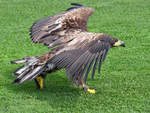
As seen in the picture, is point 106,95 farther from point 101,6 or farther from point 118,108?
point 101,6

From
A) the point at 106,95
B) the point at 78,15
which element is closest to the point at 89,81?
the point at 106,95

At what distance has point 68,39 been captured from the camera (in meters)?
7.13

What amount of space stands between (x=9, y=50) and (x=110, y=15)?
4.30 meters

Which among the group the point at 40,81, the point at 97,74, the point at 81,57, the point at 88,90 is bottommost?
the point at 97,74

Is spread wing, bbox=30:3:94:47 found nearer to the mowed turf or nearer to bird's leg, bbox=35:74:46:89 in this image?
bird's leg, bbox=35:74:46:89

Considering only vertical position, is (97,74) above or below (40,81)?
below

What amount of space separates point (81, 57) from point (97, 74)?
180cm

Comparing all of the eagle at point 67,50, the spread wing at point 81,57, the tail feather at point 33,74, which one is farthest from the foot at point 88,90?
the tail feather at point 33,74

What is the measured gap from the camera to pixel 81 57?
6348 mm

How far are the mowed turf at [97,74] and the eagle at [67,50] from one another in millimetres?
317

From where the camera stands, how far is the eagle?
20.6ft

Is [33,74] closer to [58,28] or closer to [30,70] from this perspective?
[30,70]

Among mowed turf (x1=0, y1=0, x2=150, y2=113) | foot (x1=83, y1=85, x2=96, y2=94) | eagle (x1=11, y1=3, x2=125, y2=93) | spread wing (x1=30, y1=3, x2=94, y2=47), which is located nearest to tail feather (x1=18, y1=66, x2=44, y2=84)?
eagle (x1=11, y1=3, x2=125, y2=93)

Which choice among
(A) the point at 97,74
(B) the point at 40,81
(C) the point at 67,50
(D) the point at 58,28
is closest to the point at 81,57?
(C) the point at 67,50
